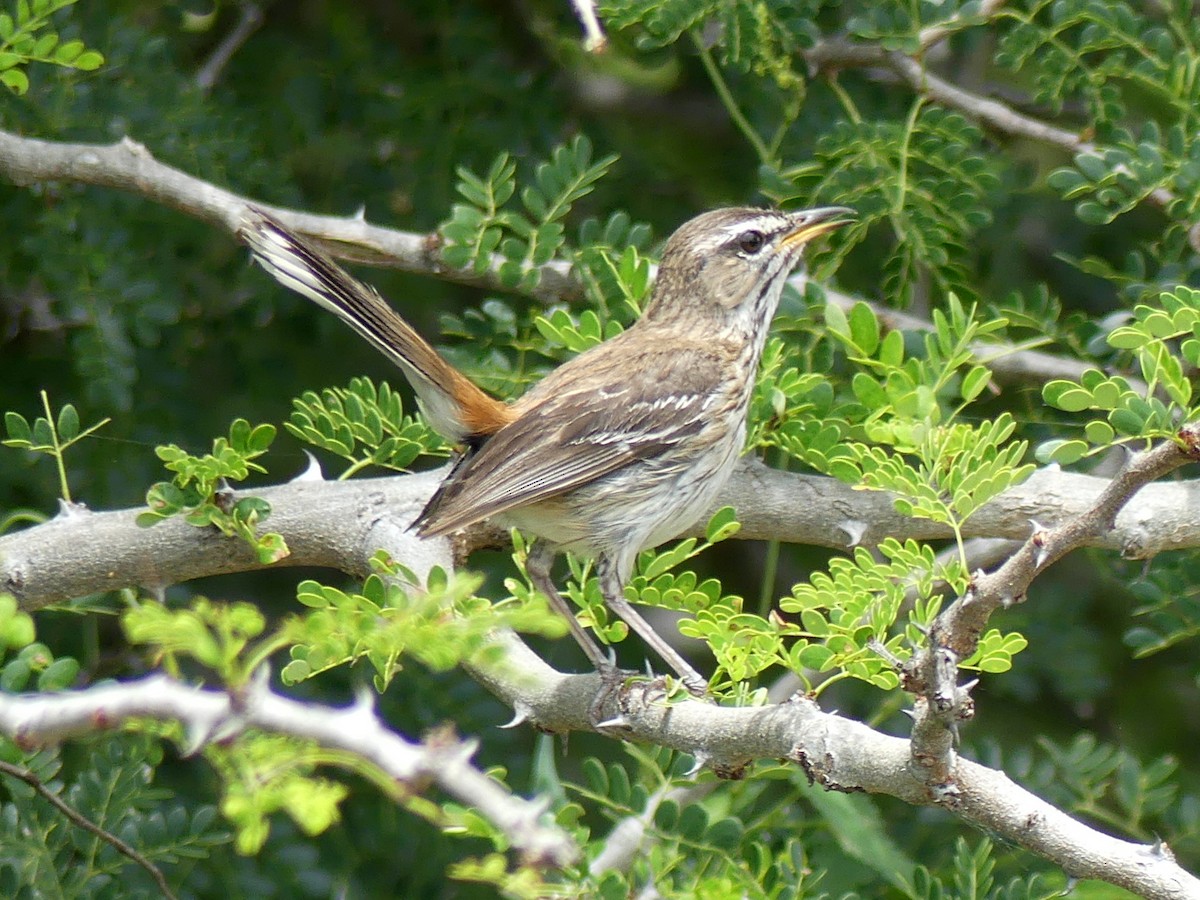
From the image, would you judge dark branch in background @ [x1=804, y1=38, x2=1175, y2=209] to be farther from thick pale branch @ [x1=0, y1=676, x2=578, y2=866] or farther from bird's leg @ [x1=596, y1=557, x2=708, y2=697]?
thick pale branch @ [x1=0, y1=676, x2=578, y2=866]

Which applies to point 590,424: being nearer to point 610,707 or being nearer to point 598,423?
point 598,423

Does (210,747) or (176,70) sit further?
(176,70)

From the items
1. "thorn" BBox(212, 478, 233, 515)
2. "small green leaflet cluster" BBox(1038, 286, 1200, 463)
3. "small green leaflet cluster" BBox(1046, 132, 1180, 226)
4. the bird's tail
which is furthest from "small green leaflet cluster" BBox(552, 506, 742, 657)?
"small green leaflet cluster" BBox(1046, 132, 1180, 226)

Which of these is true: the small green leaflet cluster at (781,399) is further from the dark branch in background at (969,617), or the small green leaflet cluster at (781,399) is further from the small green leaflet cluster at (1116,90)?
the dark branch in background at (969,617)

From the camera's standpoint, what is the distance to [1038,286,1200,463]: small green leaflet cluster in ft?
10.0

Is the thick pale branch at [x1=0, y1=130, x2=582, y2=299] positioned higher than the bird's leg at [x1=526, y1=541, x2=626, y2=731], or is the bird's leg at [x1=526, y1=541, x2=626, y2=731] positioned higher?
the thick pale branch at [x1=0, y1=130, x2=582, y2=299]

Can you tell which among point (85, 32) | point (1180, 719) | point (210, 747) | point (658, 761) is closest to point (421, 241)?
point (85, 32)

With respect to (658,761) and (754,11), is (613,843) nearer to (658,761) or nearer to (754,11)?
(658,761)

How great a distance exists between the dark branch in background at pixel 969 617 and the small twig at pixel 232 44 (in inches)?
165

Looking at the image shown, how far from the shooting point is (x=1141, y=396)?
3180mm

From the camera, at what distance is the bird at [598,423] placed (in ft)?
13.0

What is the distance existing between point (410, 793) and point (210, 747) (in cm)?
33

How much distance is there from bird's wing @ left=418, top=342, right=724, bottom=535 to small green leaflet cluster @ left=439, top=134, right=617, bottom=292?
1.19 ft

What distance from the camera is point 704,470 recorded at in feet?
14.1
